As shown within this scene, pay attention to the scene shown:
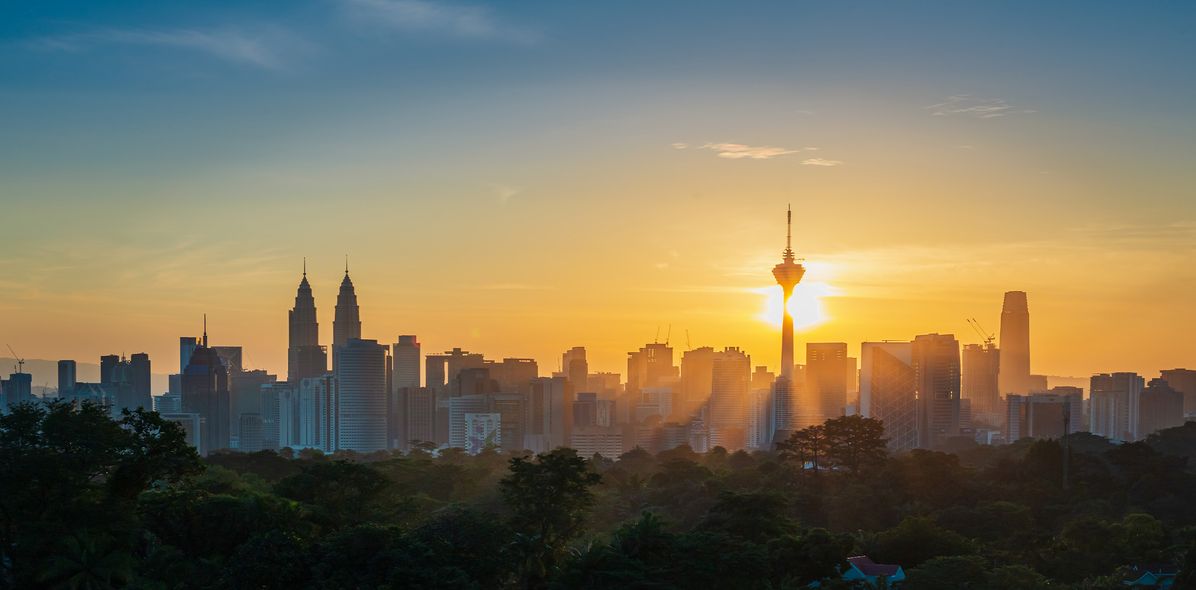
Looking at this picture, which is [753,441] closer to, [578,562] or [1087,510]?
[1087,510]

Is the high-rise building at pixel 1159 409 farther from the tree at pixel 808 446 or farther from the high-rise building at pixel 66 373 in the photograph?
the high-rise building at pixel 66 373

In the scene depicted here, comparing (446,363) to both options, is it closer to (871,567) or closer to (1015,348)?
(1015,348)

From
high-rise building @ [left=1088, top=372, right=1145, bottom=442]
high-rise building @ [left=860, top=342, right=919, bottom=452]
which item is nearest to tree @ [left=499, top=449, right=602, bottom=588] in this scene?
high-rise building @ [left=860, top=342, right=919, bottom=452]

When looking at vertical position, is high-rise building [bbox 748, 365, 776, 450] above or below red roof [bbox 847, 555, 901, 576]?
below

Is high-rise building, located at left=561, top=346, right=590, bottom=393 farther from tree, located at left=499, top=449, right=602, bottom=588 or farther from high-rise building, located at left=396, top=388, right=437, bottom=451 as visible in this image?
tree, located at left=499, top=449, right=602, bottom=588

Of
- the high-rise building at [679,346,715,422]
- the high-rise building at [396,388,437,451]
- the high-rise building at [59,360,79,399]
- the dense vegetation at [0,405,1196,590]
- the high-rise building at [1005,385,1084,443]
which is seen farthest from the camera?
the high-rise building at [679,346,715,422]

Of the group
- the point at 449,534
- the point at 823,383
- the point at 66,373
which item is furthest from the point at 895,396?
the point at 449,534
